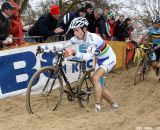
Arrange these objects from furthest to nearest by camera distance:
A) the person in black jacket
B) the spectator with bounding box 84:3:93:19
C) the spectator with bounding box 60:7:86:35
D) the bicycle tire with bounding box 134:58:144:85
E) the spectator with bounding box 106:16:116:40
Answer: the spectator with bounding box 106:16:116:40
the bicycle tire with bounding box 134:58:144:85
the spectator with bounding box 84:3:93:19
the spectator with bounding box 60:7:86:35
the person in black jacket

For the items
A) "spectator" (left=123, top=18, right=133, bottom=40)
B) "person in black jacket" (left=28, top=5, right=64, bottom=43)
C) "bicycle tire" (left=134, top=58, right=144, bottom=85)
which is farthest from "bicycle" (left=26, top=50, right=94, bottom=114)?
"spectator" (left=123, top=18, right=133, bottom=40)

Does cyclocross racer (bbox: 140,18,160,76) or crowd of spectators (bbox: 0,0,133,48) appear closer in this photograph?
crowd of spectators (bbox: 0,0,133,48)

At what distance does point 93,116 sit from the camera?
717 cm

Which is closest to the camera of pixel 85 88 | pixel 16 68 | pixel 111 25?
pixel 85 88

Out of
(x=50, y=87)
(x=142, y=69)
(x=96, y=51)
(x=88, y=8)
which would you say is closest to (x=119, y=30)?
(x=142, y=69)

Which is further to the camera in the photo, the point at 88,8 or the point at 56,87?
the point at 88,8

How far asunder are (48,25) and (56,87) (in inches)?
126

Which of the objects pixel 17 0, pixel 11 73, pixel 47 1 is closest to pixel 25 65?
pixel 11 73

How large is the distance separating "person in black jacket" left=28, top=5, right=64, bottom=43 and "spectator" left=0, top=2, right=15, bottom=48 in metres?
1.35

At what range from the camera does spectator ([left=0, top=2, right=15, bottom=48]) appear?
29.5 feet

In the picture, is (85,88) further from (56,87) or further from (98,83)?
(56,87)

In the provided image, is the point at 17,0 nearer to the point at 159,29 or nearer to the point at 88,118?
the point at 159,29

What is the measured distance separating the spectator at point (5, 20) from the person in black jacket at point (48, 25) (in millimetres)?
1351

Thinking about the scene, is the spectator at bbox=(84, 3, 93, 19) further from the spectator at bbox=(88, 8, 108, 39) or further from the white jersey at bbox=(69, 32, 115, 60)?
the white jersey at bbox=(69, 32, 115, 60)
